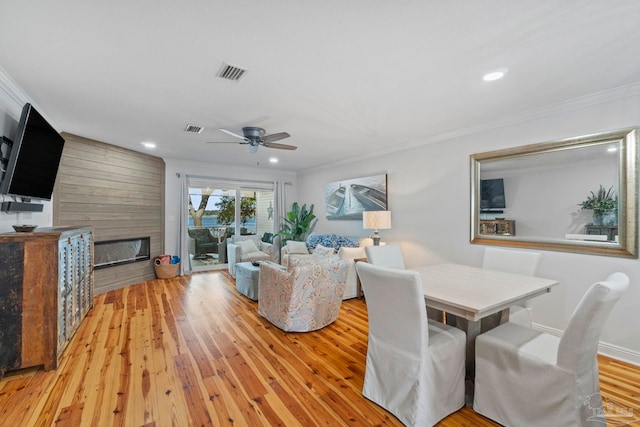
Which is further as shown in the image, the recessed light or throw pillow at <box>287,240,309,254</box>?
throw pillow at <box>287,240,309,254</box>

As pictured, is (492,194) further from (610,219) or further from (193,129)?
(193,129)

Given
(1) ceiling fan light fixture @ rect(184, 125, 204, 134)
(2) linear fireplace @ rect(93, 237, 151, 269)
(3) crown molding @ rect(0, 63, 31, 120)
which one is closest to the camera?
(3) crown molding @ rect(0, 63, 31, 120)

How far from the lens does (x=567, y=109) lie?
283 cm

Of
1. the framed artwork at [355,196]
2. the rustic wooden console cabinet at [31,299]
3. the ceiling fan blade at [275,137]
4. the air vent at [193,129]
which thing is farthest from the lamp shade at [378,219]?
the rustic wooden console cabinet at [31,299]

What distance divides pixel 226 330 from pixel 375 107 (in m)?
2.99

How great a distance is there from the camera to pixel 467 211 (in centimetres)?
363

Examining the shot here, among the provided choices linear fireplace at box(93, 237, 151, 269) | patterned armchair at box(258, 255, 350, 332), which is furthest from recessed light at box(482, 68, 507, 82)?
linear fireplace at box(93, 237, 151, 269)

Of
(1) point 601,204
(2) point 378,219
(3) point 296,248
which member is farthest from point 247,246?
(1) point 601,204

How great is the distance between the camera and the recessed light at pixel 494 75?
223 centimetres

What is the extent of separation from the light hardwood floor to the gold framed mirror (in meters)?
1.17

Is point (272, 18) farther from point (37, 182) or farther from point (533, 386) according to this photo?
point (37, 182)

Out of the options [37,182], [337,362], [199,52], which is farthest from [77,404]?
[199,52]

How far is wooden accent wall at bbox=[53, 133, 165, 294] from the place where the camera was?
413 cm

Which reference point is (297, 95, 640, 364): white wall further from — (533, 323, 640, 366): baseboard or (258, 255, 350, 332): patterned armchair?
(258, 255, 350, 332): patterned armchair
